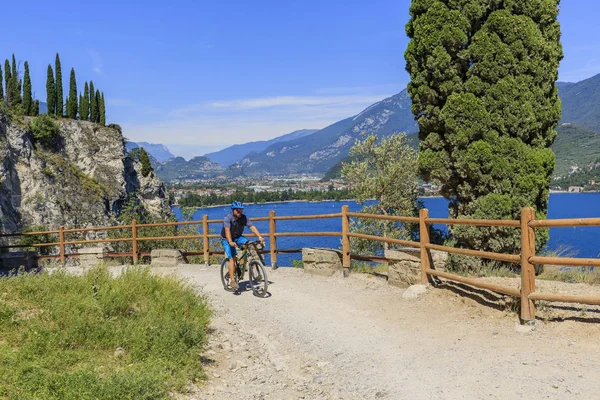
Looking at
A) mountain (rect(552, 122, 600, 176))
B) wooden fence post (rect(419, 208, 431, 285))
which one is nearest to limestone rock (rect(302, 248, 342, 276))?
wooden fence post (rect(419, 208, 431, 285))

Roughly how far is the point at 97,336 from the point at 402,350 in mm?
3652

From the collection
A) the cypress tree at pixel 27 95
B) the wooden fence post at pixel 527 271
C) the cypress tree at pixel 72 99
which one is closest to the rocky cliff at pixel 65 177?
the cypress tree at pixel 72 99

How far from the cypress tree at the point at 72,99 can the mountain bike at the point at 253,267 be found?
6873 cm

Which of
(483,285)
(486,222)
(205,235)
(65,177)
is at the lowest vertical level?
(483,285)

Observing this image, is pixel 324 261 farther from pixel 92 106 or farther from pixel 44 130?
pixel 92 106

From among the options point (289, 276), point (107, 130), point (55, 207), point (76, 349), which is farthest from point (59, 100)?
point (76, 349)

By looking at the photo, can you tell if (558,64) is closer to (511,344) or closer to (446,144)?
(446,144)

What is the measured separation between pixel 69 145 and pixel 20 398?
67.1 meters

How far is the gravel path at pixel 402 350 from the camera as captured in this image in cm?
464

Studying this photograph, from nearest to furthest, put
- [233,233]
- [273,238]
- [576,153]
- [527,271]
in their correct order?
[527,271]
[233,233]
[273,238]
[576,153]

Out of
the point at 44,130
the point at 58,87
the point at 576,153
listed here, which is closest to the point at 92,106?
the point at 58,87

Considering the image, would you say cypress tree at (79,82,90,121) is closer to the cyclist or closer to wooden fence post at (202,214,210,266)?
wooden fence post at (202,214,210,266)

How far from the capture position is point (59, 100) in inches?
2685

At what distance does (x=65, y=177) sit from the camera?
58312mm
